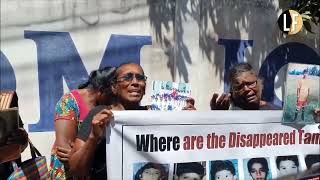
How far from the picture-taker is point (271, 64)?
5.80 metres

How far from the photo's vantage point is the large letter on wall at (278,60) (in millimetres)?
5766

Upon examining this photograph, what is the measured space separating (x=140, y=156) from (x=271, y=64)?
3.21m

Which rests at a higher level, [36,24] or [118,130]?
[36,24]

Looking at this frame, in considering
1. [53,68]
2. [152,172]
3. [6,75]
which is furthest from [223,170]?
[6,75]

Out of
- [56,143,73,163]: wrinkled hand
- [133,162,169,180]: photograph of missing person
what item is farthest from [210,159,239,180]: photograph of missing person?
[56,143,73,163]: wrinkled hand

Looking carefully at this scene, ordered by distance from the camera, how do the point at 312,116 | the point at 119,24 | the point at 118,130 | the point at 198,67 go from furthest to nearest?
the point at 198,67 < the point at 119,24 < the point at 312,116 < the point at 118,130

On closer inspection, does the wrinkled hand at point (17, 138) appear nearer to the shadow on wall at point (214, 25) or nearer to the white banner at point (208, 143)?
the white banner at point (208, 143)

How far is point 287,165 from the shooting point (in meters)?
3.38

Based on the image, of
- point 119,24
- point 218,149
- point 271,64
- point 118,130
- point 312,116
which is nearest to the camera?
point 118,130

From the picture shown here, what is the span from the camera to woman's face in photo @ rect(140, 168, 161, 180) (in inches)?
115

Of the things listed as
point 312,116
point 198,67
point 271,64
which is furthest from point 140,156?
point 271,64

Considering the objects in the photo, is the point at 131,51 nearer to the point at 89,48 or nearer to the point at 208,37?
the point at 89,48

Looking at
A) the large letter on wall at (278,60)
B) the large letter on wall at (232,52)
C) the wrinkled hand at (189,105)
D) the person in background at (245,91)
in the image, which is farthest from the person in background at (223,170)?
the large letter on wall at (278,60)

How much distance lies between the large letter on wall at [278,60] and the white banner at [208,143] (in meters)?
2.28
